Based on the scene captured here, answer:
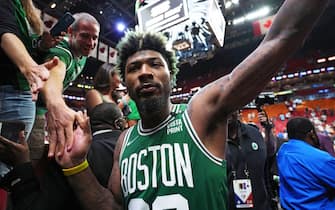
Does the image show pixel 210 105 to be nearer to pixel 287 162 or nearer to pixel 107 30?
pixel 287 162

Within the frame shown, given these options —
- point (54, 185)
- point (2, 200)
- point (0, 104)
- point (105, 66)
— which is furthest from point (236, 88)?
point (105, 66)

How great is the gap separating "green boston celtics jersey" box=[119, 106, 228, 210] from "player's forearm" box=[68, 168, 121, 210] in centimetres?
10

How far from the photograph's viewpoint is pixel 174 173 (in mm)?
1246

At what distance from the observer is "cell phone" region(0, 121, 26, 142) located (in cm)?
114

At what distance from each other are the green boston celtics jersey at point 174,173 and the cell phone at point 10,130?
50 cm

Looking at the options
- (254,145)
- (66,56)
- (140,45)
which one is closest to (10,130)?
(66,56)

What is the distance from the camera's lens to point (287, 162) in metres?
2.97

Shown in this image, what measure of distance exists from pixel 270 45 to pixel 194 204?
0.71m

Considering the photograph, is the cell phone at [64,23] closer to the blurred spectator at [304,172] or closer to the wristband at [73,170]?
the wristband at [73,170]

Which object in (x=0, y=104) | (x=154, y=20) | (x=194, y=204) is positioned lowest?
(x=194, y=204)

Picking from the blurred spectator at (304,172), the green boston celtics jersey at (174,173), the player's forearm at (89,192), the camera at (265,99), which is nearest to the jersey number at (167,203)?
the green boston celtics jersey at (174,173)

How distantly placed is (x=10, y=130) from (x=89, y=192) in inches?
16.0

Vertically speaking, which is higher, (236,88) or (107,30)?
(107,30)

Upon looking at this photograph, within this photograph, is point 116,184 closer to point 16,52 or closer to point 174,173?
point 174,173
